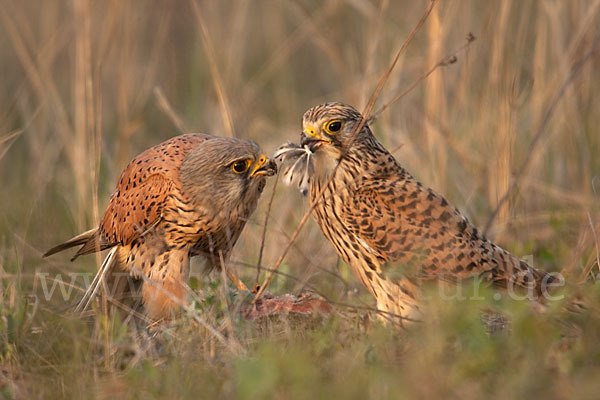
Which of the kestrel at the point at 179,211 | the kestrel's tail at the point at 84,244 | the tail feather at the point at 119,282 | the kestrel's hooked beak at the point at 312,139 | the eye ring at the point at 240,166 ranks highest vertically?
the kestrel's hooked beak at the point at 312,139

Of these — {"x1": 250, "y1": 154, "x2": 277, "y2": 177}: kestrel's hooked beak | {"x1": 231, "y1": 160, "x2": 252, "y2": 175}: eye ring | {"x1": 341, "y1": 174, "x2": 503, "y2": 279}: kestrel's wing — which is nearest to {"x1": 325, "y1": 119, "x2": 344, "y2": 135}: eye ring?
{"x1": 341, "y1": 174, "x2": 503, "y2": 279}: kestrel's wing

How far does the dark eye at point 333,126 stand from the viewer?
440 centimetres

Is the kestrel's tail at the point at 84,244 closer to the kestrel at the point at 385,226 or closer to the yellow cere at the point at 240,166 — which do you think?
the yellow cere at the point at 240,166

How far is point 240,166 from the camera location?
4.83 metres

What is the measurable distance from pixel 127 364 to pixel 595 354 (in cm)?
207

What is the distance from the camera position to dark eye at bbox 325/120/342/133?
14.4 ft

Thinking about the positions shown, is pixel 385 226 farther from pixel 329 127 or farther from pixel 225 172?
pixel 225 172

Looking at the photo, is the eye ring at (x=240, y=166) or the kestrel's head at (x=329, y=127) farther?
the eye ring at (x=240, y=166)

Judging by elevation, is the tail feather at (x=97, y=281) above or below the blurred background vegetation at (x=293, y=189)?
below

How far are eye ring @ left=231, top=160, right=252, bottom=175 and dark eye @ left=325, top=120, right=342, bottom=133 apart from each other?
0.62 meters

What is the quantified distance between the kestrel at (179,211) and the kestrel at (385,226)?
16.0 inches

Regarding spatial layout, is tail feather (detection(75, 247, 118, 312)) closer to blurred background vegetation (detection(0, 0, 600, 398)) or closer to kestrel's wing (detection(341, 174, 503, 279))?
blurred background vegetation (detection(0, 0, 600, 398))

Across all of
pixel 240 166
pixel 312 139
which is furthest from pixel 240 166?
pixel 312 139

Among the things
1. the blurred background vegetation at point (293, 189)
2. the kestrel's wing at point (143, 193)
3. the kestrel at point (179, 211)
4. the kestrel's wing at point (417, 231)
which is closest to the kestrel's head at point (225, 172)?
the kestrel at point (179, 211)
